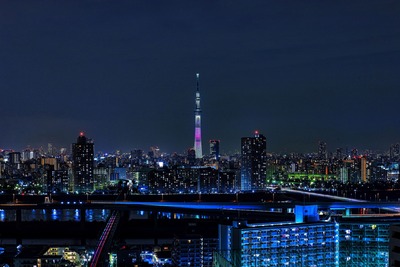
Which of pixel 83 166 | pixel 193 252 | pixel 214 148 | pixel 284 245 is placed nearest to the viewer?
pixel 284 245

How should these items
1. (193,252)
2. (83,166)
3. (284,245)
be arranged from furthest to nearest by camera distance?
(83,166)
(193,252)
(284,245)

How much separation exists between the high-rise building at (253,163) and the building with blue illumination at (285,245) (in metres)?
24.7

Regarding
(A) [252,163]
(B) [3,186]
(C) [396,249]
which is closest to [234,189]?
(A) [252,163]

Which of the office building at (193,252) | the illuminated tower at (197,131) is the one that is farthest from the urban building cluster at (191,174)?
the office building at (193,252)

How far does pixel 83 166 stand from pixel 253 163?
869 centimetres

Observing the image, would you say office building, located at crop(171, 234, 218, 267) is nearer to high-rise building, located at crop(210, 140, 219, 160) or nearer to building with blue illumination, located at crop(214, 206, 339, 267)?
building with blue illumination, located at crop(214, 206, 339, 267)

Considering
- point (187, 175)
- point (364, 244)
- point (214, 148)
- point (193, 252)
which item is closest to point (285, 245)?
point (364, 244)

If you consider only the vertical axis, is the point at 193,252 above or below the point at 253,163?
below

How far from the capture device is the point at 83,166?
111 feet

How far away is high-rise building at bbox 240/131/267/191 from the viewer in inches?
1344

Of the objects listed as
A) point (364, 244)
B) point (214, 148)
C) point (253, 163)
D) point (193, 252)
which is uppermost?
point (214, 148)

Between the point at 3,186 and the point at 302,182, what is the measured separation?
16.0m

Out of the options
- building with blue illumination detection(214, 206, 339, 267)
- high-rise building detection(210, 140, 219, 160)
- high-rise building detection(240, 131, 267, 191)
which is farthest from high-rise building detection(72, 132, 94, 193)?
building with blue illumination detection(214, 206, 339, 267)

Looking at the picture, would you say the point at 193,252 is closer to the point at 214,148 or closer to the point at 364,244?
the point at 364,244
